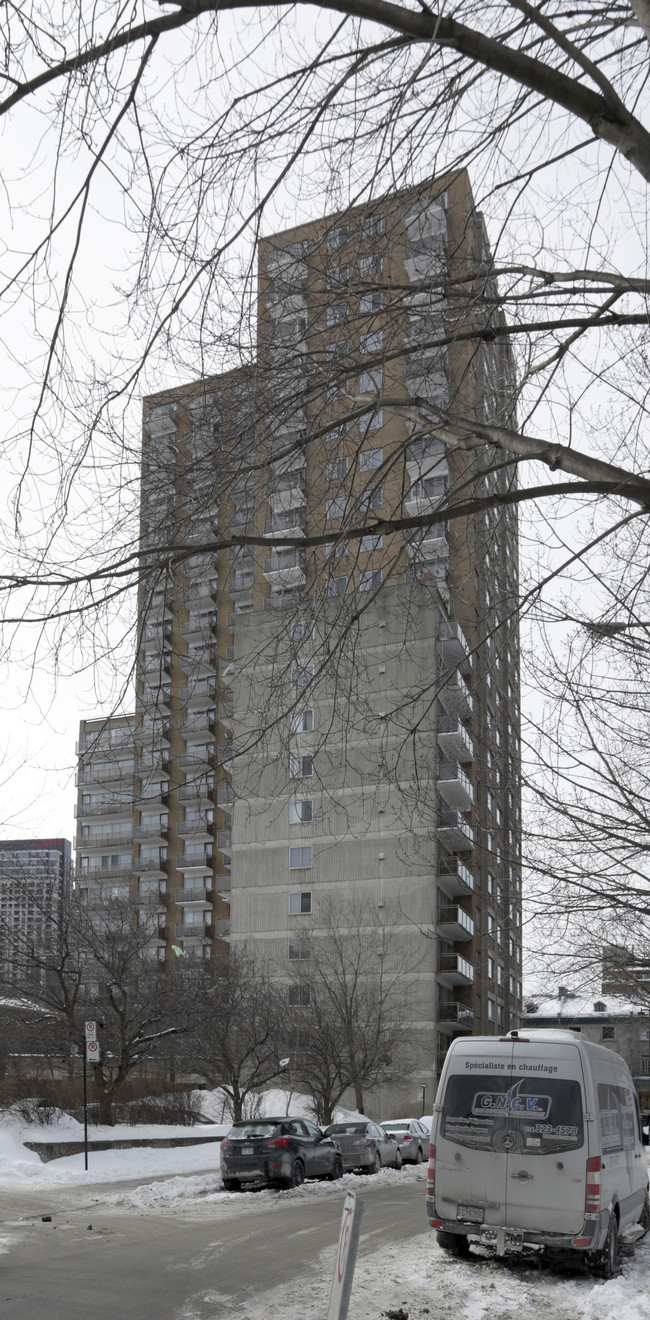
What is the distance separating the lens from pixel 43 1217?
17.2 meters

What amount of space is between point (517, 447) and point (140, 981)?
111 ft

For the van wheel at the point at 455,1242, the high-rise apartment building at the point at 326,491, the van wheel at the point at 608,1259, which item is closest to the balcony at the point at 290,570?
the high-rise apartment building at the point at 326,491

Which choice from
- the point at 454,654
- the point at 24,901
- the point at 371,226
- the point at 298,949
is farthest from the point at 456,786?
the point at 371,226

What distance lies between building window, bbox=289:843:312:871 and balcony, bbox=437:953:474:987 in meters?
8.20

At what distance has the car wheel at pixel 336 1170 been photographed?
83.3ft

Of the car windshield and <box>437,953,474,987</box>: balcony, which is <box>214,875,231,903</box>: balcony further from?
the car windshield

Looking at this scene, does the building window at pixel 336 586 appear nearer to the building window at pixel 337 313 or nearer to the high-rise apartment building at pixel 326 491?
the high-rise apartment building at pixel 326 491

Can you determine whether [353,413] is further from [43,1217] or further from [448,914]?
[448,914]

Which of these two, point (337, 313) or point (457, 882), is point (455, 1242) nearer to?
point (337, 313)

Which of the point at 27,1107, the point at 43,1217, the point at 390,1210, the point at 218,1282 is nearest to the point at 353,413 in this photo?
the point at 218,1282

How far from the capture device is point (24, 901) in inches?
1377

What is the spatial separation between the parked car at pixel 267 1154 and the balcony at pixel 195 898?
67530mm

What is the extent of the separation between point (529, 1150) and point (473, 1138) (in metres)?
0.67

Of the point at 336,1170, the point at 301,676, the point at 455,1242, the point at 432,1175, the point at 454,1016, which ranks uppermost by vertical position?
the point at 301,676
